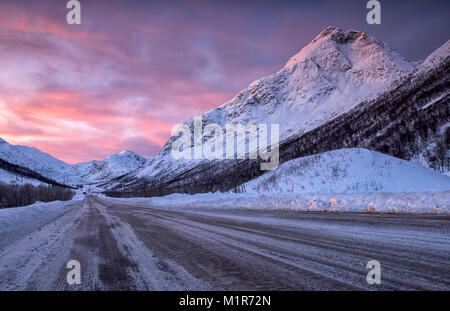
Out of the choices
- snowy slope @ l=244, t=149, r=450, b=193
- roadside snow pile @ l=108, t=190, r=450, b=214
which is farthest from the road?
snowy slope @ l=244, t=149, r=450, b=193

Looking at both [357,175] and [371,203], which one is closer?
[371,203]

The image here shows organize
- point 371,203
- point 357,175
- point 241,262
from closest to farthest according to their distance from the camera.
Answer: point 241,262
point 371,203
point 357,175

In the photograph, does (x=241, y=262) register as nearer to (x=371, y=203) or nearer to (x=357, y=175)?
(x=371, y=203)

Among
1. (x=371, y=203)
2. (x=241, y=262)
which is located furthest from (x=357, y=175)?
(x=241, y=262)

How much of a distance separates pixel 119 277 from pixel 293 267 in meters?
2.20

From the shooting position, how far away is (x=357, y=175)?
1880 centimetres

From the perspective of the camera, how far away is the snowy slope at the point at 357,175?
51.6ft

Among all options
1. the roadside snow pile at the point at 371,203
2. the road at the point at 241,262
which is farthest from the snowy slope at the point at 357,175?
the road at the point at 241,262

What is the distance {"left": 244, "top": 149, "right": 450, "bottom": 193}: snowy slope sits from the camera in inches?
619

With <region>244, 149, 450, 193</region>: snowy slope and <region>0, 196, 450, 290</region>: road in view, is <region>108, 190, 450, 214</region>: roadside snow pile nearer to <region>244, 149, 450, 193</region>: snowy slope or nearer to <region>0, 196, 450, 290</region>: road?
<region>0, 196, 450, 290</region>: road
